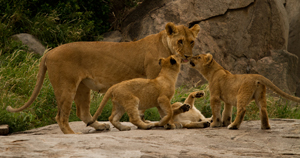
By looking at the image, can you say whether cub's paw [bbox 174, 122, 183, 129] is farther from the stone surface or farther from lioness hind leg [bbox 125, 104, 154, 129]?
the stone surface

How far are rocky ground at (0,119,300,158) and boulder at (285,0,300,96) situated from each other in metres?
9.63

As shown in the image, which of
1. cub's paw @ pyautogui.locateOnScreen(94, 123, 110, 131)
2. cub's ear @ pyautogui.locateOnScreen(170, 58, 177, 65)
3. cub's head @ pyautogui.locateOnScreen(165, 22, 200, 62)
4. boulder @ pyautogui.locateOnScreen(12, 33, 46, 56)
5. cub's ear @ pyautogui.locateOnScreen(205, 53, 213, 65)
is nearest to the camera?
cub's ear @ pyautogui.locateOnScreen(170, 58, 177, 65)

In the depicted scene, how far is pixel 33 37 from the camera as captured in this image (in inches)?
439

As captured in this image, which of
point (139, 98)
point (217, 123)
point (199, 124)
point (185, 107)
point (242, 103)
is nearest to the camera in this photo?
point (242, 103)

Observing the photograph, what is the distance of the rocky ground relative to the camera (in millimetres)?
3326

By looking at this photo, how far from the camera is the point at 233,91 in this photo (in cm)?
524

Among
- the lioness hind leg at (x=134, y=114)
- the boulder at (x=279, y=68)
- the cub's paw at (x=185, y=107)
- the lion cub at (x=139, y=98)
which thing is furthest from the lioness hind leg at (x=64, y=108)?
the boulder at (x=279, y=68)

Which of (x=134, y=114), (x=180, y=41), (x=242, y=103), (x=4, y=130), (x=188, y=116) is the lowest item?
(x=4, y=130)

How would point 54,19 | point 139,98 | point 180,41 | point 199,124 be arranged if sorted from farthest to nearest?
point 54,19 < point 180,41 < point 199,124 < point 139,98

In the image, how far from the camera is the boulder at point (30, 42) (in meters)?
10.8

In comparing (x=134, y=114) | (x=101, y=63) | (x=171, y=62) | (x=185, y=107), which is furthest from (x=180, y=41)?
(x=134, y=114)

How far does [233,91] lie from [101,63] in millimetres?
2205

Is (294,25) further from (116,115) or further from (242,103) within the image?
(116,115)

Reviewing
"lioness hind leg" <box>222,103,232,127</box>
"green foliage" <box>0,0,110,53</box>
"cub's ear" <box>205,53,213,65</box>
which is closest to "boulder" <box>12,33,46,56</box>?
"green foliage" <box>0,0,110,53</box>
